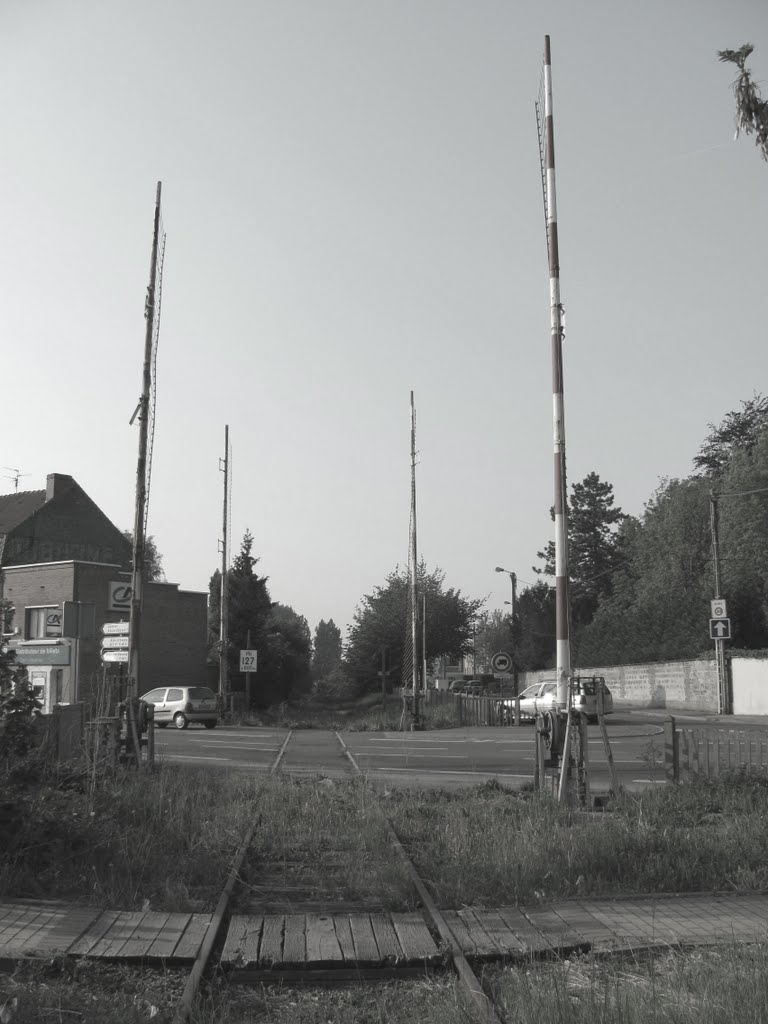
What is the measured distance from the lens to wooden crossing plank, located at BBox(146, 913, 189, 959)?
586 cm

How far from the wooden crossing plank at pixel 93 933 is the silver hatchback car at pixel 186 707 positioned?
30092 millimetres

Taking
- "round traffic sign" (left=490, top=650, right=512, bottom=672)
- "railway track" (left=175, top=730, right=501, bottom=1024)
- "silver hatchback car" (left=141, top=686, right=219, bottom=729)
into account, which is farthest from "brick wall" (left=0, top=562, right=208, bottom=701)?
"railway track" (left=175, top=730, right=501, bottom=1024)

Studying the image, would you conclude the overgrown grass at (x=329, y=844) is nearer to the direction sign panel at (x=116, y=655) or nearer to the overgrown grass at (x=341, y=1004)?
the overgrown grass at (x=341, y=1004)

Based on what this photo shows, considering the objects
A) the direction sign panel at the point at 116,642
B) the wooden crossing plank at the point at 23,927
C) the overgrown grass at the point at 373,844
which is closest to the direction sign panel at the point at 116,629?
the direction sign panel at the point at 116,642

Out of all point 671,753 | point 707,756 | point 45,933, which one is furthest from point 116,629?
point 45,933

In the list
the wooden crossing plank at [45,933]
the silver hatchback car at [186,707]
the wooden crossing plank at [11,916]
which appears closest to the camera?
the wooden crossing plank at [45,933]

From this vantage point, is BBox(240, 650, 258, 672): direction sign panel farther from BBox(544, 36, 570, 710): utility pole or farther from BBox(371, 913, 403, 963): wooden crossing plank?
BBox(371, 913, 403, 963): wooden crossing plank

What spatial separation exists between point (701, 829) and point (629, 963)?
4.51m

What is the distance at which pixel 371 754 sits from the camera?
73.4 feet

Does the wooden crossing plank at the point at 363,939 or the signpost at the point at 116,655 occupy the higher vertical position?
the signpost at the point at 116,655

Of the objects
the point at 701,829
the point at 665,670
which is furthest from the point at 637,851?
the point at 665,670

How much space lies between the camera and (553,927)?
6.45 m

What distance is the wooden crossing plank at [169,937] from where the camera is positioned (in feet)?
19.2

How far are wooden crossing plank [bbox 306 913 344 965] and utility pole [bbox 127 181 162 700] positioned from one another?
1044cm
